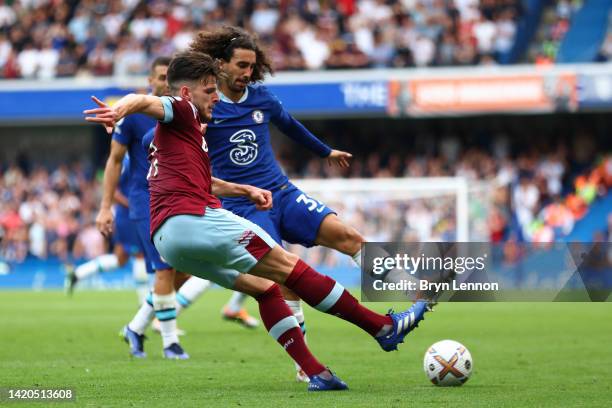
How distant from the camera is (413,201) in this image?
23.1 metres

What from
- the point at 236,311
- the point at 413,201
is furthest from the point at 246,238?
the point at 413,201

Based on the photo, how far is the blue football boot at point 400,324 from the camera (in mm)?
6781

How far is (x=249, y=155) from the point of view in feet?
25.8

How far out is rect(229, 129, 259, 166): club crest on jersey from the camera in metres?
7.84

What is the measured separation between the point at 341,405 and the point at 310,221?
6.02 ft

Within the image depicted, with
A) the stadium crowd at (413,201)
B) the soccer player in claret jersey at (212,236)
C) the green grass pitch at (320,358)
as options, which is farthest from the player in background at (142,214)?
the stadium crowd at (413,201)

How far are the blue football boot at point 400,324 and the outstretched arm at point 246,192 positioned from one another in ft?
3.23

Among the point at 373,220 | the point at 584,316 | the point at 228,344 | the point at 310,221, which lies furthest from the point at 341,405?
the point at 373,220

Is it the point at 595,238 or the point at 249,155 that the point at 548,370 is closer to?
the point at 249,155

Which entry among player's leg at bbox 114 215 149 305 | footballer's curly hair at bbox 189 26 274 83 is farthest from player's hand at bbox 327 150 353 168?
player's leg at bbox 114 215 149 305

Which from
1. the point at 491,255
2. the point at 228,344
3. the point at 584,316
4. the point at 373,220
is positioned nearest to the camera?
the point at 491,255

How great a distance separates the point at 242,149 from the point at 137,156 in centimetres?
188

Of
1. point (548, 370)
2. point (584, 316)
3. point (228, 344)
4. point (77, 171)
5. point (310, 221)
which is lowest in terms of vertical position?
point (77, 171)

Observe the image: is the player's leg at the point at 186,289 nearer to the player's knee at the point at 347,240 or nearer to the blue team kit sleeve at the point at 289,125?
the blue team kit sleeve at the point at 289,125
